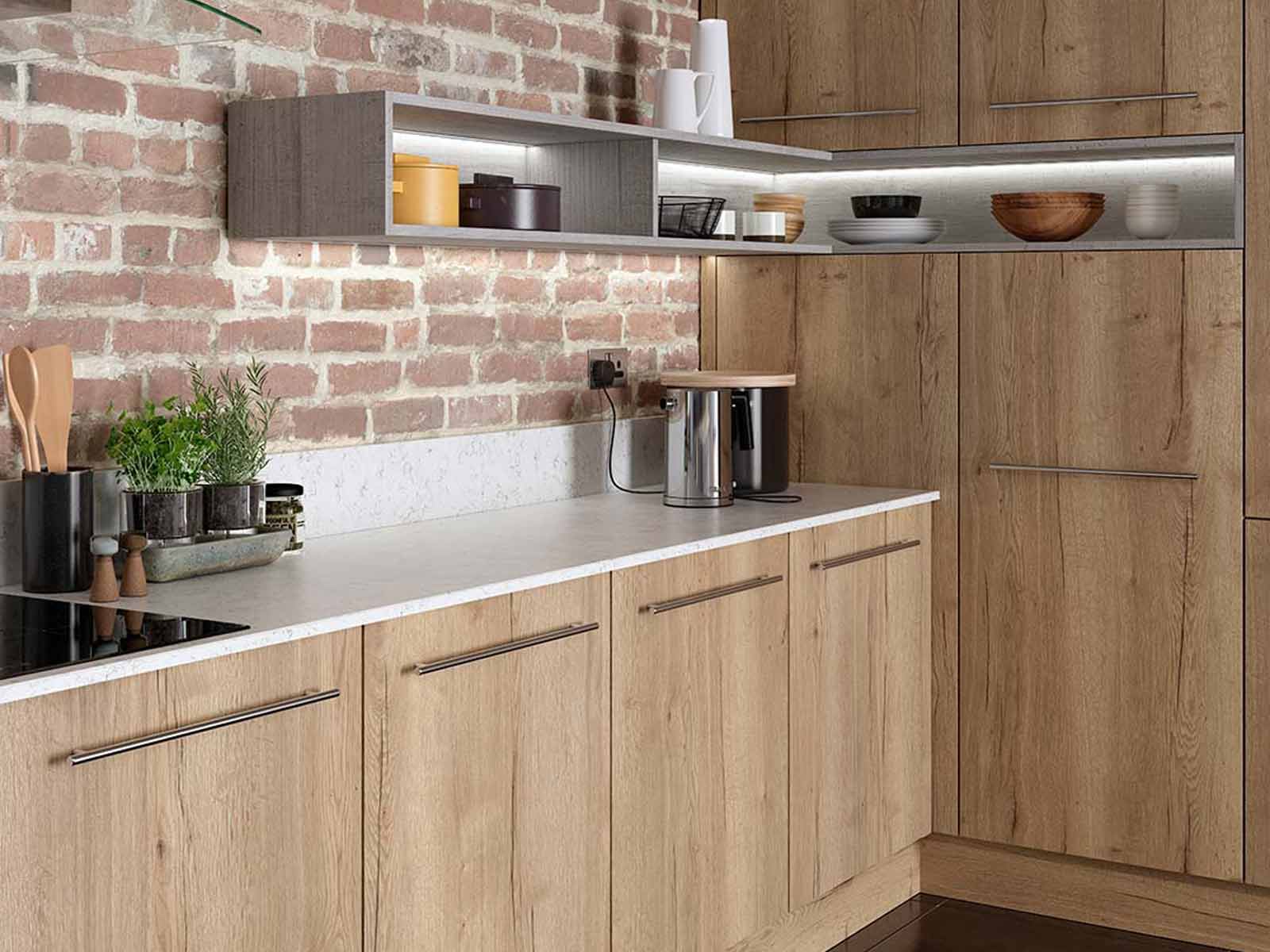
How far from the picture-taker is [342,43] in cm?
293

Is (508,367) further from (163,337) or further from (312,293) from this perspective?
(163,337)

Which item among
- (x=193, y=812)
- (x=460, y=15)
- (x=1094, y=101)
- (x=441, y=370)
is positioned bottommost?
(x=193, y=812)

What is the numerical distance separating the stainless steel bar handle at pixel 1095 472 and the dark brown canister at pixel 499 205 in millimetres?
1275

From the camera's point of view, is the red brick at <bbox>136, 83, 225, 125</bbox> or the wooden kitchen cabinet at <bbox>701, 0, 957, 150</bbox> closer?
the red brick at <bbox>136, 83, 225, 125</bbox>

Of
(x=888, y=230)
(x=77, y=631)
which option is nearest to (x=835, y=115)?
(x=888, y=230)

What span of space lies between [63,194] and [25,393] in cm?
34

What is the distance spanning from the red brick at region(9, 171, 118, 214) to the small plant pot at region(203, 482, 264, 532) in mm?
473

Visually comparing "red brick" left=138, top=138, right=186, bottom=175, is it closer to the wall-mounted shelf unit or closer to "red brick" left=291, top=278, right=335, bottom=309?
the wall-mounted shelf unit

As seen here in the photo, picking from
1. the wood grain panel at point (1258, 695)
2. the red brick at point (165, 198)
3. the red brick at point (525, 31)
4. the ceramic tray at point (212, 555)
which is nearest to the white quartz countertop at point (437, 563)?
the ceramic tray at point (212, 555)

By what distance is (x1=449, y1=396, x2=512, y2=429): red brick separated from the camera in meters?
3.23

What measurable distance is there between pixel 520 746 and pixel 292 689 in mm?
502

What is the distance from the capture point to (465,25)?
319 centimetres

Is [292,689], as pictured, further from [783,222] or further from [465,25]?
[783,222]

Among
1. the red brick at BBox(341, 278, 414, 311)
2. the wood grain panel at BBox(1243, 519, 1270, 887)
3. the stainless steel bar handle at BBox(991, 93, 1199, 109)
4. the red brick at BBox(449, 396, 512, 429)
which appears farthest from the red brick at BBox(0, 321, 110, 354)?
the wood grain panel at BBox(1243, 519, 1270, 887)
